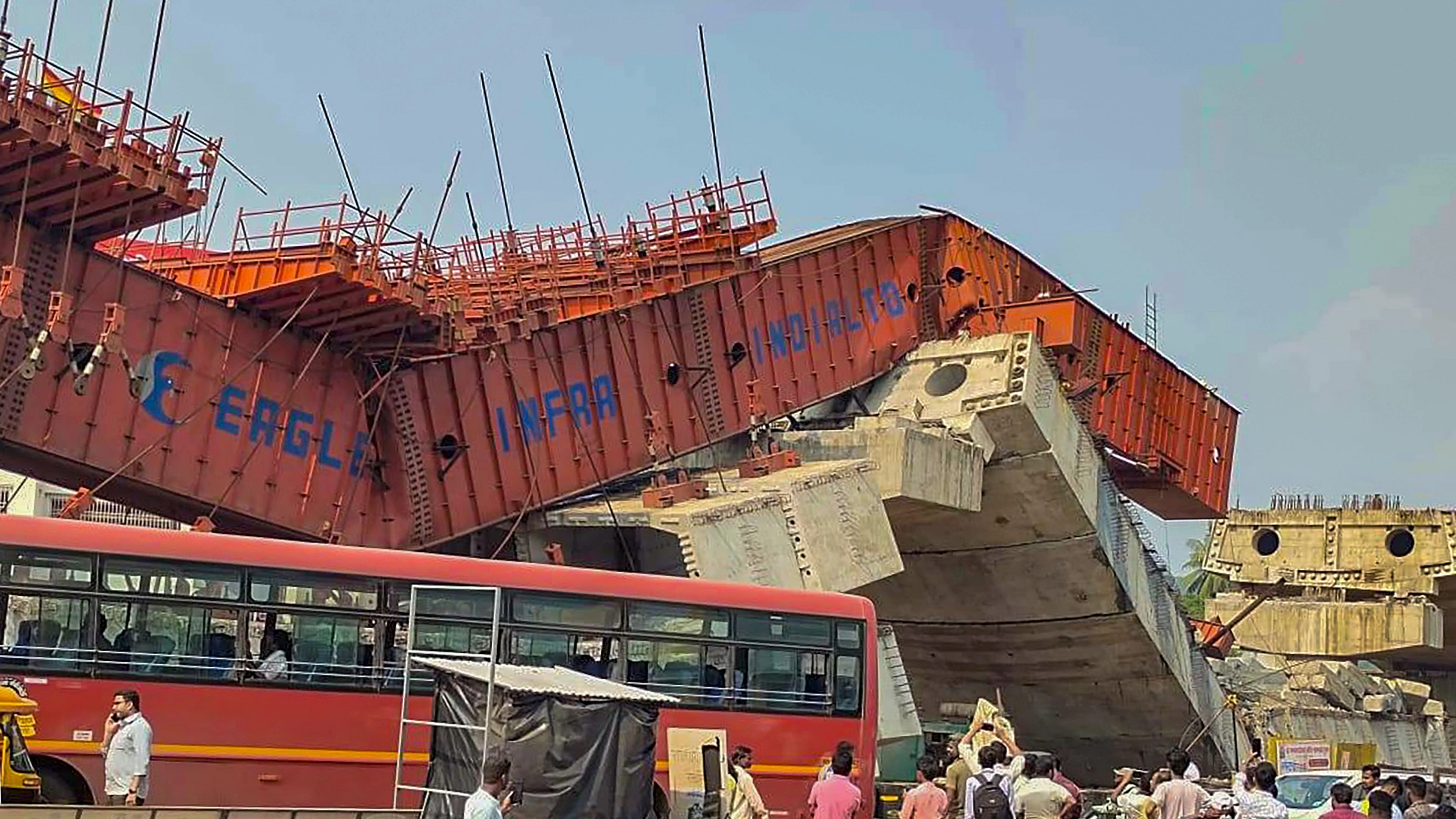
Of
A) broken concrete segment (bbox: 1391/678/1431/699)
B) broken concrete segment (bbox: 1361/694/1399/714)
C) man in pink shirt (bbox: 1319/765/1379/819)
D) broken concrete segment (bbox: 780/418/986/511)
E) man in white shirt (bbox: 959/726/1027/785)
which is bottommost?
man in white shirt (bbox: 959/726/1027/785)

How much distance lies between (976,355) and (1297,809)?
13.0m

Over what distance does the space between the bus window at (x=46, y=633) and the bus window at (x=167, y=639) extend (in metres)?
0.17

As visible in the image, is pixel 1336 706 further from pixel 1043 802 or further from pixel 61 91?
pixel 61 91

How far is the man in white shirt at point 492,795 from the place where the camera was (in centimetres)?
970

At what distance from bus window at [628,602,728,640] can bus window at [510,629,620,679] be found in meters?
0.40

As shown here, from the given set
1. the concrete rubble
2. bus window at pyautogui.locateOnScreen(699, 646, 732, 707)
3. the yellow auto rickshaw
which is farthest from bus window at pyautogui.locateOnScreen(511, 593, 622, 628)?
the concrete rubble

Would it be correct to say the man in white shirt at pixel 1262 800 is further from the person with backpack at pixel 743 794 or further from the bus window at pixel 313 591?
the bus window at pixel 313 591

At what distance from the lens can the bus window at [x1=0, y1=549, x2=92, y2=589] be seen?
1493cm

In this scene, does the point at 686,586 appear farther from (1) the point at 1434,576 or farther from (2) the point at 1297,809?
(1) the point at 1434,576

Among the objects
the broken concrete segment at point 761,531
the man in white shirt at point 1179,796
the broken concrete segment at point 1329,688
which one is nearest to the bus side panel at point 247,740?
the man in white shirt at point 1179,796

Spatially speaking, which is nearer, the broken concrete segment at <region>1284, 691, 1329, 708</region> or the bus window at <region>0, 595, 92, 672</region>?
the bus window at <region>0, 595, 92, 672</region>

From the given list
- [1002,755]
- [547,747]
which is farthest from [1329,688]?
[547,747]

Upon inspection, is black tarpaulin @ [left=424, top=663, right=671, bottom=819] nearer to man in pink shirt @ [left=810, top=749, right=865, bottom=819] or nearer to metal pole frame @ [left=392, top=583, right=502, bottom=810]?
metal pole frame @ [left=392, top=583, right=502, bottom=810]

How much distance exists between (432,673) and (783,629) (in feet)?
17.1
